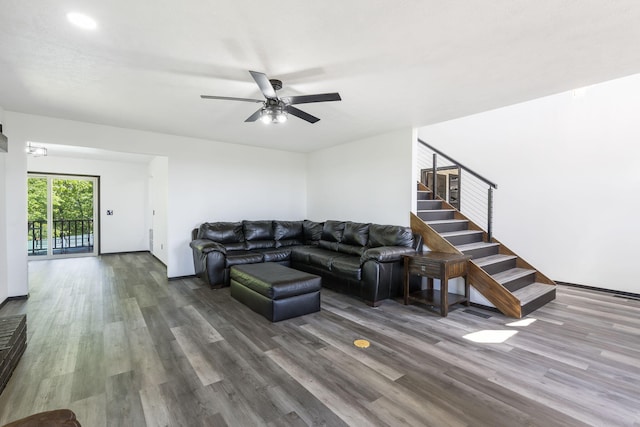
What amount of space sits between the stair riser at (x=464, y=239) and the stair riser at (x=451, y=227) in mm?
292

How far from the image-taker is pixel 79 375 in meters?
2.24

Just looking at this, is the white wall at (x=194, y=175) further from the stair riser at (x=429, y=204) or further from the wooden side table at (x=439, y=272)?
the wooden side table at (x=439, y=272)

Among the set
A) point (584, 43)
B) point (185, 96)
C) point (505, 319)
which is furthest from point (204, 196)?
point (584, 43)

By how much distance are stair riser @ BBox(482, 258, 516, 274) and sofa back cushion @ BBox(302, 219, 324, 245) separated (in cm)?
297

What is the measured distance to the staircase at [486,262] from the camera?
143 inches

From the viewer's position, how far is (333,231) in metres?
5.42

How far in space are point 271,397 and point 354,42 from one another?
8.73 feet

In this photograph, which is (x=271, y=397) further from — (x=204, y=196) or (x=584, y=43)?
(x=204, y=196)

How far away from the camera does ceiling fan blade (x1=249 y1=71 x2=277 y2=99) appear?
2.32 m

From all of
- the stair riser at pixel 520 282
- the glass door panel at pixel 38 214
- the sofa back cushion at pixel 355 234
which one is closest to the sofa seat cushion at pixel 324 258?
the sofa back cushion at pixel 355 234

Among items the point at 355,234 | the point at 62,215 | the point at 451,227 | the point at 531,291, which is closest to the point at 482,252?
the point at 451,227

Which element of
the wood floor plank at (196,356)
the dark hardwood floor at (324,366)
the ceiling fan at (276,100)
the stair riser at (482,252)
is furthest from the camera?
the stair riser at (482,252)

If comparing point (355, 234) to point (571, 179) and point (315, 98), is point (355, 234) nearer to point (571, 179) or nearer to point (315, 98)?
point (315, 98)

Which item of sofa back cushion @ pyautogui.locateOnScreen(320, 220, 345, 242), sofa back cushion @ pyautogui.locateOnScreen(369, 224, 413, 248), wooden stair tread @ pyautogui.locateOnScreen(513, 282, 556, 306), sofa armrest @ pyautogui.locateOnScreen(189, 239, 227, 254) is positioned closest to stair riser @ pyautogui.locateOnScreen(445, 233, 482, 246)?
sofa back cushion @ pyautogui.locateOnScreen(369, 224, 413, 248)
